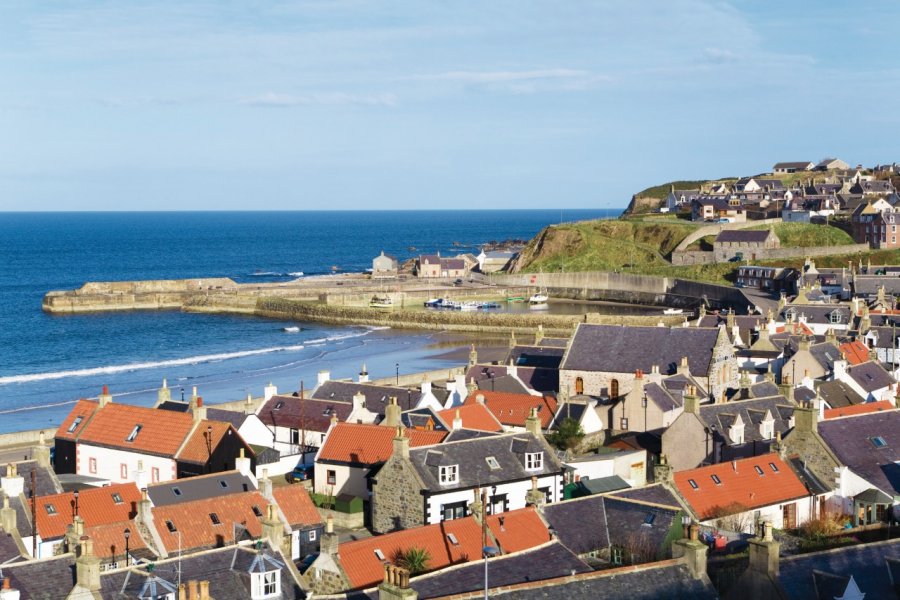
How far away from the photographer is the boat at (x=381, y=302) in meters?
136

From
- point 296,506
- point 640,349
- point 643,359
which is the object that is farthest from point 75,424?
point 640,349

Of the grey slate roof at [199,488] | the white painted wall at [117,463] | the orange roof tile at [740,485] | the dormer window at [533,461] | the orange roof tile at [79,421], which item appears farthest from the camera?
the orange roof tile at [79,421]

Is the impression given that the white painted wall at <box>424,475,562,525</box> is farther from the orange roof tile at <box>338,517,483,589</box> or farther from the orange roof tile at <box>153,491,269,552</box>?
the orange roof tile at <box>338,517,483,589</box>

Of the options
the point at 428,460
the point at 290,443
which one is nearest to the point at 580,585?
the point at 428,460

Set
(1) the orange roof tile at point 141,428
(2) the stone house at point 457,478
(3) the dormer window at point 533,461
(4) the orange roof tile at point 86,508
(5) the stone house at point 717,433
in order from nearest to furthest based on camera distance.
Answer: (4) the orange roof tile at point 86,508 < (2) the stone house at point 457,478 < (3) the dormer window at point 533,461 < (5) the stone house at point 717,433 < (1) the orange roof tile at point 141,428

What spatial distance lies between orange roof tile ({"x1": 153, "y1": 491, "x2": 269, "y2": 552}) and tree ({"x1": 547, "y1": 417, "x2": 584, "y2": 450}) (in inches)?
639

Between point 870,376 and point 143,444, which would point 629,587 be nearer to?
point 143,444

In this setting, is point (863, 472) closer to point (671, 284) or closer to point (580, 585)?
point (580, 585)

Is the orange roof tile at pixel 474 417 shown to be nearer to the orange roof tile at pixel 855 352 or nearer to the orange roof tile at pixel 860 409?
the orange roof tile at pixel 860 409

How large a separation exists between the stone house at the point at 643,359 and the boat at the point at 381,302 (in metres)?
79.0

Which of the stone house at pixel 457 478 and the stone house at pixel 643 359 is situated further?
the stone house at pixel 643 359

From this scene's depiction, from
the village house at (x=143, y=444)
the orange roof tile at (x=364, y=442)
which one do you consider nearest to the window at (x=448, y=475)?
the orange roof tile at (x=364, y=442)

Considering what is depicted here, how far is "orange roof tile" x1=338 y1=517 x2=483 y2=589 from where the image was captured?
86.8 ft

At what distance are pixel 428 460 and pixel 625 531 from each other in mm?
8005
